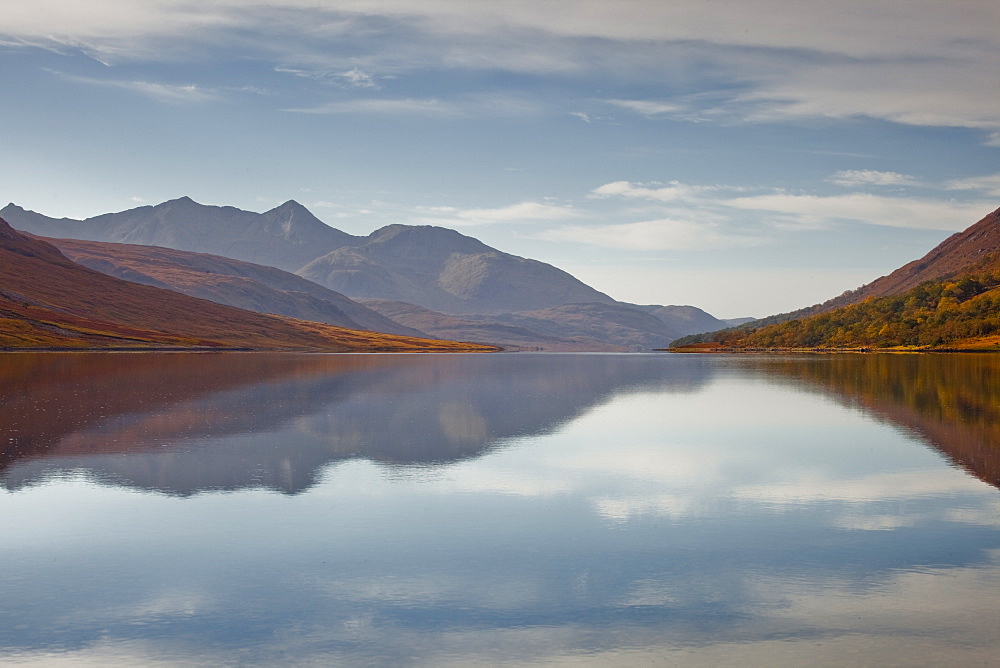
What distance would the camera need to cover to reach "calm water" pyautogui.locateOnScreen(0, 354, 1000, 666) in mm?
13578

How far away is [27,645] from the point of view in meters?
13.3

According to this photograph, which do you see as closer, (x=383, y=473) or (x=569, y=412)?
(x=383, y=473)

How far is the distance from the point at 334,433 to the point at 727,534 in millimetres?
24016

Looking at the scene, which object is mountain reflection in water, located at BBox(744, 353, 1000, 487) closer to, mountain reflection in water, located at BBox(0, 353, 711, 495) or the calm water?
the calm water

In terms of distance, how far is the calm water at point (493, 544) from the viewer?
13.6m

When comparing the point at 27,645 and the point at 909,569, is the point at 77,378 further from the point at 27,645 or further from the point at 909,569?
the point at 909,569

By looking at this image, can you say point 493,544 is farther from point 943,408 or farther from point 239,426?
point 943,408

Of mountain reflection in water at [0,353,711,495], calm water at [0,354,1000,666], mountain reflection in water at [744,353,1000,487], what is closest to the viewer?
calm water at [0,354,1000,666]

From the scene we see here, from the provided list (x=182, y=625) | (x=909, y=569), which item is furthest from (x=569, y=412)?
(x=182, y=625)

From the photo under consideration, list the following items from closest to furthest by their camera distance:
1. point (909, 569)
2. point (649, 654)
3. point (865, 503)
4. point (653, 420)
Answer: point (649, 654) < point (909, 569) < point (865, 503) < point (653, 420)

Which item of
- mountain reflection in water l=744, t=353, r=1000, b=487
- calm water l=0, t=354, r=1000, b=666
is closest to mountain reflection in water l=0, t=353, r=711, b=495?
calm water l=0, t=354, r=1000, b=666

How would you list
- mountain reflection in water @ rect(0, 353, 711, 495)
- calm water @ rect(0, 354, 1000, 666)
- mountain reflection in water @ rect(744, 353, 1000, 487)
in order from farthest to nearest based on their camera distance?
mountain reflection in water @ rect(744, 353, 1000, 487) < mountain reflection in water @ rect(0, 353, 711, 495) < calm water @ rect(0, 354, 1000, 666)

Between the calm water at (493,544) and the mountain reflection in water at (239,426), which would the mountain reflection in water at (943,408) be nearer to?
the calm water at (493,544)

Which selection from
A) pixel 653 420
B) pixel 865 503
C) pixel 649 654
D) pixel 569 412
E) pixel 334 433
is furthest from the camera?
pixel 569 412
